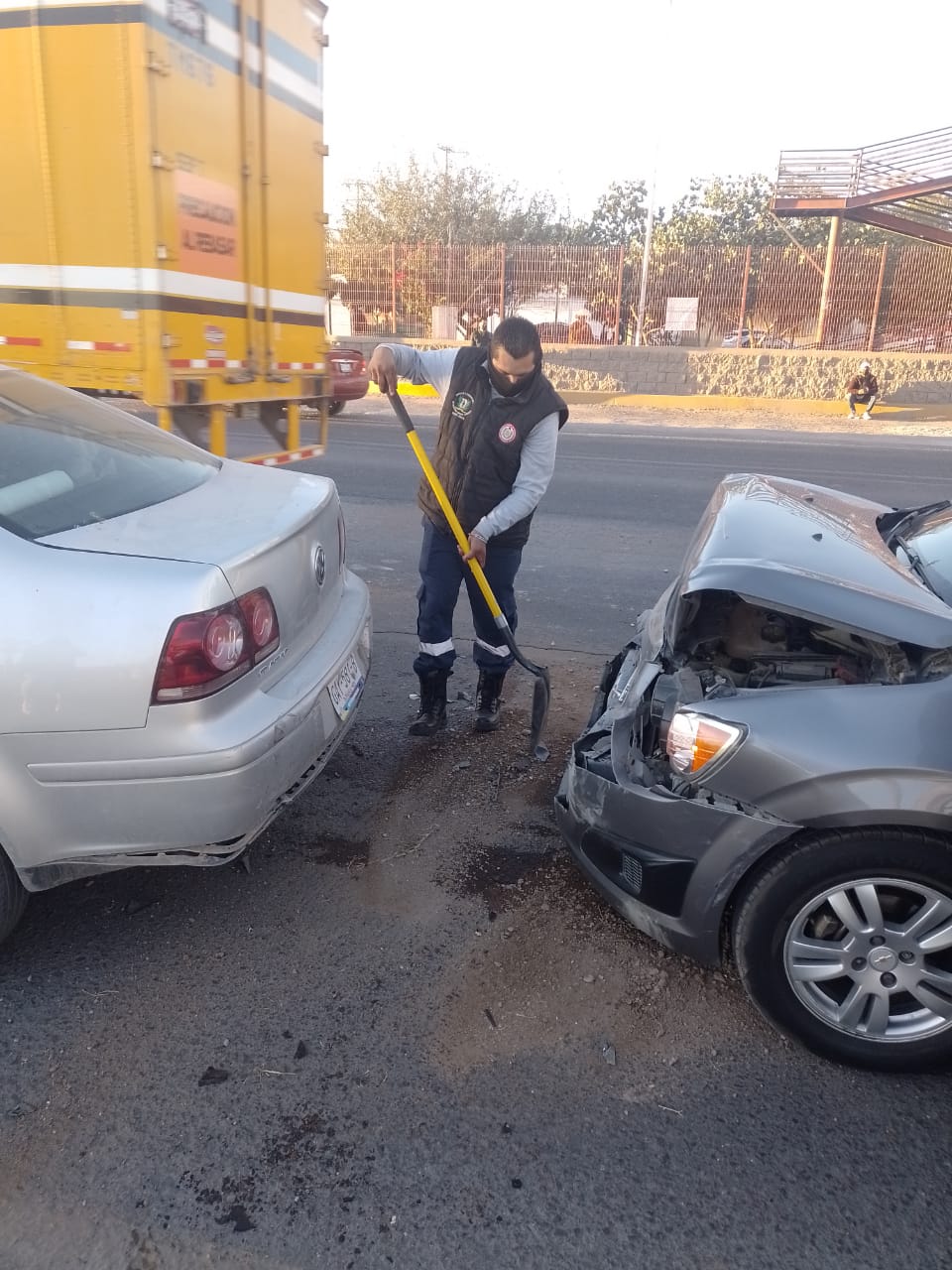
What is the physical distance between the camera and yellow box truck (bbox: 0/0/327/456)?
5461mm

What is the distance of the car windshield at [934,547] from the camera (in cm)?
274

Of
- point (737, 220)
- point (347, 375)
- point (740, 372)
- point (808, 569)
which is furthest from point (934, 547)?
point (737, 220)

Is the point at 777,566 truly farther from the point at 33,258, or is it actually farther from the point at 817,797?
the point at 33,258

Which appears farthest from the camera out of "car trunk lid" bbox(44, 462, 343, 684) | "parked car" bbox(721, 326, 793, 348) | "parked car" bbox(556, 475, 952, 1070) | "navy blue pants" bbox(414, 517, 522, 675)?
"parked car" bbox(721, 326, 793, 348)

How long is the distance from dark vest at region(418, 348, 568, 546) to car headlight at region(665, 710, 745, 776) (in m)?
1.78

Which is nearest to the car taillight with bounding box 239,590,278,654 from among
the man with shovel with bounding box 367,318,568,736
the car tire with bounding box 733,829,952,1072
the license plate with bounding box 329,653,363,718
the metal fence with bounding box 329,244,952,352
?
the license plate with bounding box 329,653,363,718

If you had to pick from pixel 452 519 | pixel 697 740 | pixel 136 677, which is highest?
pixel 452 519

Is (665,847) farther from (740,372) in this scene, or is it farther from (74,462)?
(740,372)

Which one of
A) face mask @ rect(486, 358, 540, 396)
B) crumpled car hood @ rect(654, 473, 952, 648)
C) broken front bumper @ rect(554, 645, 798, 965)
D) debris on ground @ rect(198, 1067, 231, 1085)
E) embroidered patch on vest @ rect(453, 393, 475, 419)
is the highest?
face mask @ rect(486, 358, 540, 396)

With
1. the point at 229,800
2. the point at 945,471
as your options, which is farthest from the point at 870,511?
the point at 945,471

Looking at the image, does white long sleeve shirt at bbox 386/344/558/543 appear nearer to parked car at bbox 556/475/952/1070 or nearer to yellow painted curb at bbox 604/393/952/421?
parked car at bbox 556/475/952/1070

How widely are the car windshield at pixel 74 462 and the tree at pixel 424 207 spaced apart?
29.6 meters

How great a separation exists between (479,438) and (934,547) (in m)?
1.76

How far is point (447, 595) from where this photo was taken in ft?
13.5
